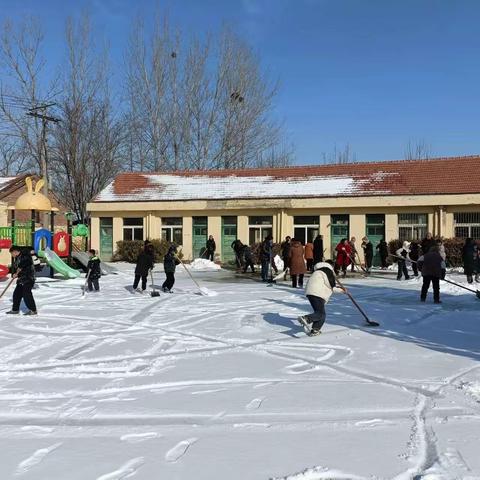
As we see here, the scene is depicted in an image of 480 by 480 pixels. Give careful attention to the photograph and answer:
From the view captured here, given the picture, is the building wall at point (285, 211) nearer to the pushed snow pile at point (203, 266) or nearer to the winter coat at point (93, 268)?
the pushed snow pile at point (203, 266)

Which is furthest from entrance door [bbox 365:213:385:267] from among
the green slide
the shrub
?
the green slide

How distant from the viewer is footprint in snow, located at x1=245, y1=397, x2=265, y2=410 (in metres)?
6.01

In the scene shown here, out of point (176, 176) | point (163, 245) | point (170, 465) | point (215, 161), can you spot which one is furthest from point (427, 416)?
point (215, 161)

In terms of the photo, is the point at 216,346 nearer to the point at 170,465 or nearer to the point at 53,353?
the point at 53,353

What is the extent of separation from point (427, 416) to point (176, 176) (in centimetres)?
2946

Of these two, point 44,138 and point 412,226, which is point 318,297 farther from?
point 44,138

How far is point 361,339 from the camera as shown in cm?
979

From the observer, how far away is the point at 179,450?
4.78 meters

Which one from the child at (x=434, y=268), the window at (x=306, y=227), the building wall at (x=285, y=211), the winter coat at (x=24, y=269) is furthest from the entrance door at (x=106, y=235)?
the child at (x=434, y=268)

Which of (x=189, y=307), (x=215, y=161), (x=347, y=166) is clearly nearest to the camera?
(x=189, y=307)

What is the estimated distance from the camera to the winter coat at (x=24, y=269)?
40.8 feet

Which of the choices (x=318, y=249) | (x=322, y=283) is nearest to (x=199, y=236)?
(x=318, y=249)

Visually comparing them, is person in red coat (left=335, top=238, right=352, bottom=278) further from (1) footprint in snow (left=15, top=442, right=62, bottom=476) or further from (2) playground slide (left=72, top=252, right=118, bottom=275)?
(1) footprint in snow (left=15, top=442, right=62, bottom=476)

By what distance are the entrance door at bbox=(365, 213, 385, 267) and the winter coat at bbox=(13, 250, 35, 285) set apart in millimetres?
19166
